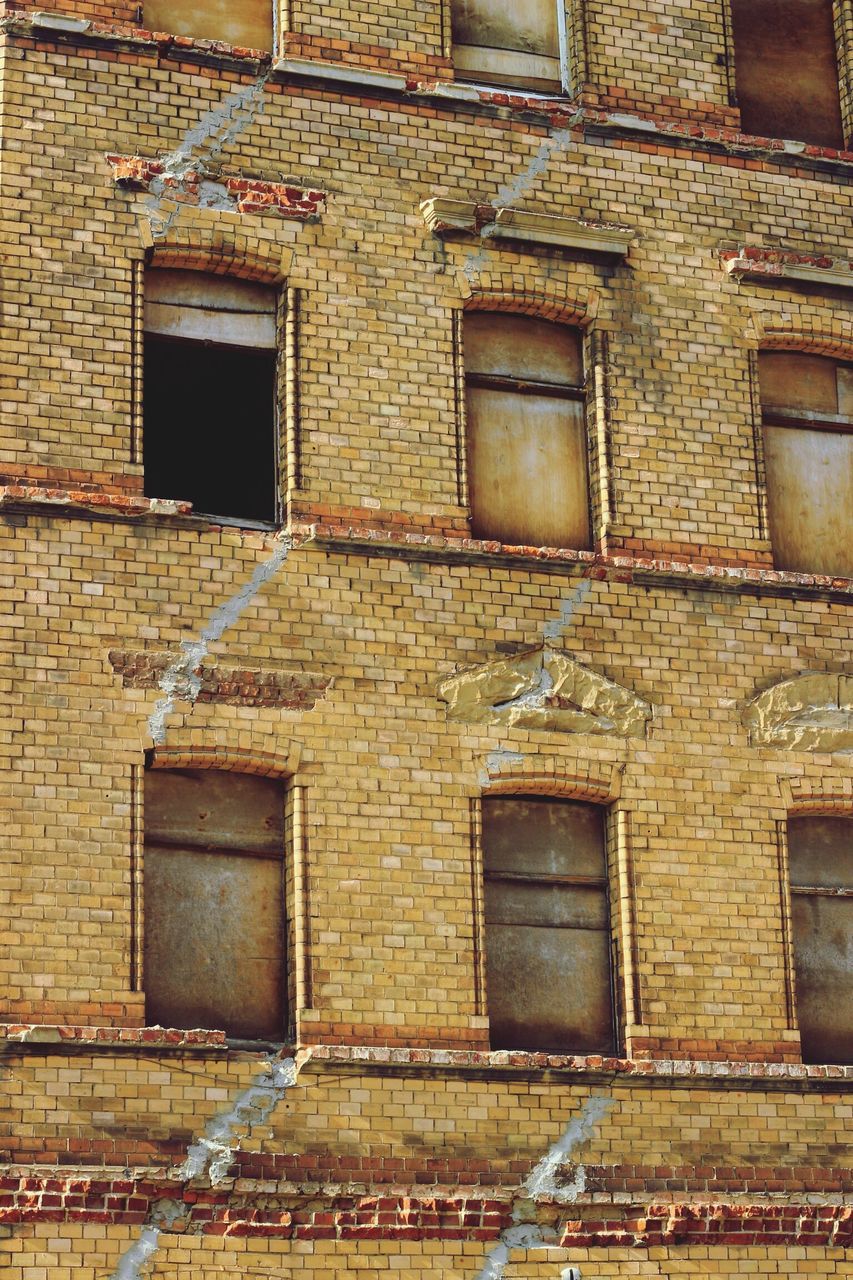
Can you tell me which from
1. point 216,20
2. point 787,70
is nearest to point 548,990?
point 216,20

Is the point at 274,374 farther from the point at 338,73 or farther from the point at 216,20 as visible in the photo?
the point at 216,20

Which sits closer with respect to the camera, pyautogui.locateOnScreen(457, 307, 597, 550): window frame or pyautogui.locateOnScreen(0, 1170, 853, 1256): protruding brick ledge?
pyautogui.locateOnScreen(0, 1170, 853, 1256): protruding brick ledge

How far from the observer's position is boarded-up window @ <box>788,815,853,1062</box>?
16781mm

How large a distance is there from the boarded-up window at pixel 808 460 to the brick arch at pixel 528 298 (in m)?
1.52

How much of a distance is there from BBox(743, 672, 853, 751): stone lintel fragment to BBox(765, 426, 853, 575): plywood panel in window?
1.09 meters

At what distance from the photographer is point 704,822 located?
16.7 meters

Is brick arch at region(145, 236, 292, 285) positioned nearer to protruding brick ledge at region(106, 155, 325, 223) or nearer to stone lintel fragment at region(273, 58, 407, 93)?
protruding brick ledge at region(106, 155, 325, 223)

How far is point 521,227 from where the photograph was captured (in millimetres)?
17609

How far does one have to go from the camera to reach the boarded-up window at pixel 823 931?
16.8m

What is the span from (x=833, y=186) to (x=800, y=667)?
13.1 ft

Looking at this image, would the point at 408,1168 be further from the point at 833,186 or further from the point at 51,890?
the point at 833,186

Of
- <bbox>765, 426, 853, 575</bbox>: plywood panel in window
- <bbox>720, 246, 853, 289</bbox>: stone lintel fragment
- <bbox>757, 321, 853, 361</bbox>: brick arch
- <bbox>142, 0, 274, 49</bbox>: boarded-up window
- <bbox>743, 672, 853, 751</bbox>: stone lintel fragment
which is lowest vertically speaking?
<bbox>743, 672, 853, 751</bbox>: stone lintel fragment

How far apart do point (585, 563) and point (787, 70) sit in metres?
4.97

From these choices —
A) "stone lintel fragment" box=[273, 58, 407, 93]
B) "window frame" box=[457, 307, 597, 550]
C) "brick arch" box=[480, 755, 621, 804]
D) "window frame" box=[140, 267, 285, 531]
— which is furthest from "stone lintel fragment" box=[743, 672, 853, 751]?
"stone lintel fragment" box=[273, 58, 407, 93]
